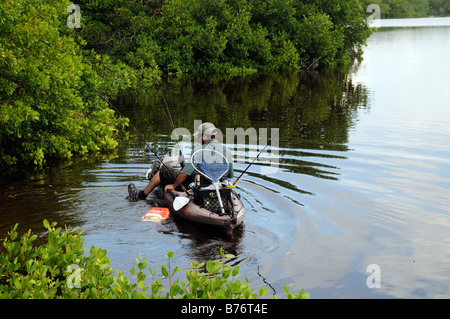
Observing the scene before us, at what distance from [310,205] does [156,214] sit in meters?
3.11

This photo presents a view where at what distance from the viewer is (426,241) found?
8.84 metres

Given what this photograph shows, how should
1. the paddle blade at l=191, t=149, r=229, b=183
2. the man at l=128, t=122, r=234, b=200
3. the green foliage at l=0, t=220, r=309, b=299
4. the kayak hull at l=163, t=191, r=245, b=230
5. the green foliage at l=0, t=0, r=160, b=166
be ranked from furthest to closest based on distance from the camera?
the green foliage at l=0, t=0, r=160, b=166
the man at l=128, t=122, r=234, b=200
the paddle blade at l=191, t=149, r=229, b=183
the kayak hull at l=163, t=191, r=245, b=230
the green foliage at l=0, t=220, r=309, b=299

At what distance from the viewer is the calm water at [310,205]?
25.5ft

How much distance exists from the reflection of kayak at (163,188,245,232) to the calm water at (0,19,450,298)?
0.22 m

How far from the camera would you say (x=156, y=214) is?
9.59m

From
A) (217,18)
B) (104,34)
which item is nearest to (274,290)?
(104,34)

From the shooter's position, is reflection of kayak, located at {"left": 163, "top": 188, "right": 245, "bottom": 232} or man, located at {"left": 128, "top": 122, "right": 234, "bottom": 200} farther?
man, located at {"left": 128, "top": 122, "right": 234, "bottom": 200}

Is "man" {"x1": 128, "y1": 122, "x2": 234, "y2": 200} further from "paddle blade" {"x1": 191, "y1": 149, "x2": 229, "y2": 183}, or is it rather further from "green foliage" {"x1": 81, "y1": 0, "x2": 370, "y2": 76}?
"green foliage" {"x1": 81, "y1": 0, "x2": 370, "y2": 76}

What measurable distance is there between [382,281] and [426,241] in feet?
6.17

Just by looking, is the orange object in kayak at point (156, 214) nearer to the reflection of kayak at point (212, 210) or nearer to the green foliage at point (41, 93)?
the reflection of kayak at point (212, 210)

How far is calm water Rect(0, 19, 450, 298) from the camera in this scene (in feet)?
25.5

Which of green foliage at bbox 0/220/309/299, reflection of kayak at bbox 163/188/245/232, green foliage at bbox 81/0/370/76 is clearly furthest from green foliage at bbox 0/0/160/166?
green foliage at bbox 81/0/370/76

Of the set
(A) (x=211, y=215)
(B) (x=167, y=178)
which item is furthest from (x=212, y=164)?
(B) (x=167, y=178)

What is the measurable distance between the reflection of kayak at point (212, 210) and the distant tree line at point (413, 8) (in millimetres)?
80804
